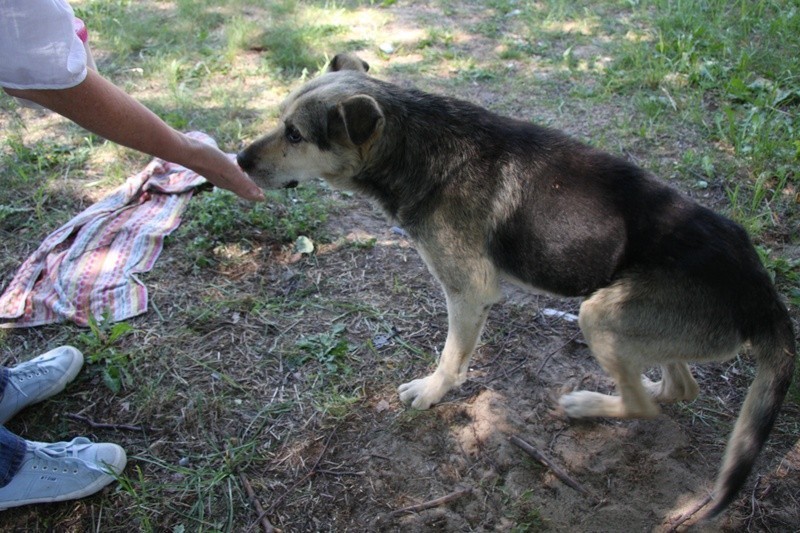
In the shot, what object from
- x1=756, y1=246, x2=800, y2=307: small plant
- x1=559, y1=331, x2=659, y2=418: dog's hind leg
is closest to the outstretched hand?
x1=559, y1=331, x2=659, y2=418: dog's hind leg

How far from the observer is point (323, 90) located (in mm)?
3498

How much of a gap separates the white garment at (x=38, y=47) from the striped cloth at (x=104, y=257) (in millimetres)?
1893

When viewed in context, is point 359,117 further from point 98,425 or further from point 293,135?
point 98,425

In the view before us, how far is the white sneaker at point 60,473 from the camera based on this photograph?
2988mm

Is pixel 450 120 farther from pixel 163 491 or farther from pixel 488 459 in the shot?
pixel 163 491

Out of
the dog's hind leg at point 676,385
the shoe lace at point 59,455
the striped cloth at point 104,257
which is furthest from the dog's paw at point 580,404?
the striped cloth at point 104,257

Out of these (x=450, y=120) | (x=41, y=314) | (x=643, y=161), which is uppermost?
(x=450, y=120)

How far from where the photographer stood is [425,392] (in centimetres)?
355

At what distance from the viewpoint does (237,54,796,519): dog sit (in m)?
2.86

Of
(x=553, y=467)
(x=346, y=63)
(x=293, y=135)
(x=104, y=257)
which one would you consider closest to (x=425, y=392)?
(x=553, y=467)

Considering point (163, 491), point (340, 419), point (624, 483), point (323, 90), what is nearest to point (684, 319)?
point (624, 483)

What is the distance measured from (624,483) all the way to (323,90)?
9.05ft

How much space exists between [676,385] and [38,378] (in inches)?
148

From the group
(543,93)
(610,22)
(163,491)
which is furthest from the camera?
(610,22)
